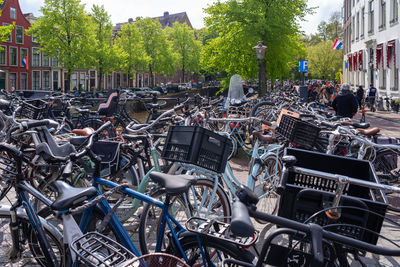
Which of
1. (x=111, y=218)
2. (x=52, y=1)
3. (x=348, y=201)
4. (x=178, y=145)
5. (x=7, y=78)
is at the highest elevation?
(x=52, y=1)

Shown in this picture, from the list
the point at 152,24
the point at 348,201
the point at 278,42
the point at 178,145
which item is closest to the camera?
the point at 348,201

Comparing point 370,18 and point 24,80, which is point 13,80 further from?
point 370,18

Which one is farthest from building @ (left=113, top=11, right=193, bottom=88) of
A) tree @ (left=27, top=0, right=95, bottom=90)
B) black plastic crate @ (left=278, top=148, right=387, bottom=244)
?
black plastic crate @ (left=278, top=148, right=387, bottom=244)

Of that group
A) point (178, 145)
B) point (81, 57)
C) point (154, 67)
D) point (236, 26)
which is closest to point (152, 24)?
point (154, 67)

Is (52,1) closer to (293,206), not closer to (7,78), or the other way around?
(7,78)

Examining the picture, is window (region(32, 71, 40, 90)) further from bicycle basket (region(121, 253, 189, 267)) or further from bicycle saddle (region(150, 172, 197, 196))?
bicycle basket (region(121, 253, 189, 267))

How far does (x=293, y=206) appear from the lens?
2.45 m

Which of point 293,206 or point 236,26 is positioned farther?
point 236,26

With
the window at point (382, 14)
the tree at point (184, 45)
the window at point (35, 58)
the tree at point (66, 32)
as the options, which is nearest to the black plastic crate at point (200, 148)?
the window at point (382, 14)

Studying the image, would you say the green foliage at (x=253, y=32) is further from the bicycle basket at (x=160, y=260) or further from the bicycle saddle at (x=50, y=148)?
the bicycle basket at (x=160, y=260)

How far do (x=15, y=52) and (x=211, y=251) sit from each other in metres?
42.1

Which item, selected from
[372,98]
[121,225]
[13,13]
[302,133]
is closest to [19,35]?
[13,13]

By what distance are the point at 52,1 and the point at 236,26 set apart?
16744mm

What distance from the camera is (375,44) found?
25.7m
